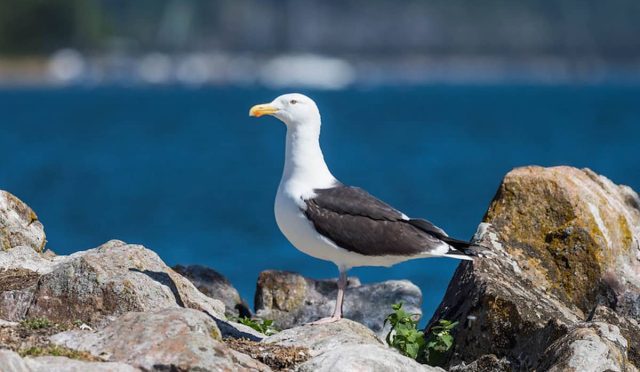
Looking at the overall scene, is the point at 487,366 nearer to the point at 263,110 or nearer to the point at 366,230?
the point at 366,230

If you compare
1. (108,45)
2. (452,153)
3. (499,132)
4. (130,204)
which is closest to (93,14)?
(108,45)

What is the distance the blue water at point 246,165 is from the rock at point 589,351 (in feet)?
30.8

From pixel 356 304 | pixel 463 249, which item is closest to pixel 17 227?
pixel 356 304

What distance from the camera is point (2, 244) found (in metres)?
10.5

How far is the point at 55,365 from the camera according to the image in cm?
736

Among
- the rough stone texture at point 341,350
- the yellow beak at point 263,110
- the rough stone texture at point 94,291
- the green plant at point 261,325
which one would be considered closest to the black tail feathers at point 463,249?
the rough stone texture at point 341,350

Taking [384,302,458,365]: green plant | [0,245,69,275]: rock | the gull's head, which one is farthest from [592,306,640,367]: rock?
[0,245,69,275]: rock

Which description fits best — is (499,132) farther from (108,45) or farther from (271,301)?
(108,45)

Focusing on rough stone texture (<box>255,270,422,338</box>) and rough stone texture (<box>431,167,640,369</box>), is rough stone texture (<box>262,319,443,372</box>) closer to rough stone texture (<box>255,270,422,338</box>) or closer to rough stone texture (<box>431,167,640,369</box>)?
rough stone texture (<box>431,167,640,369</box>)

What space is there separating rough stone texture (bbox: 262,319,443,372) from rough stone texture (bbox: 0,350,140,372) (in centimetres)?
111

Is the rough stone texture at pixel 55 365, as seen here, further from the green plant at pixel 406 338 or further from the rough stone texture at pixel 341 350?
the green plant at pixel 406 338

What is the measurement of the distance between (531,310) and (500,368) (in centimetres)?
57

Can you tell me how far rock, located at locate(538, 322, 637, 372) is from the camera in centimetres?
820

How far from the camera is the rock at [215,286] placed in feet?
39.3
